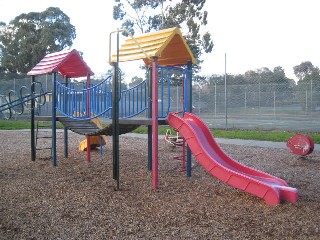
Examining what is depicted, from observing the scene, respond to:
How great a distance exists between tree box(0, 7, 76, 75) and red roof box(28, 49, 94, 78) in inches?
1303

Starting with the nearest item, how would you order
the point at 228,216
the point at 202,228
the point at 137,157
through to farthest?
1. the point at 202,228
2. the point at 228,216
3. the point at 137,157

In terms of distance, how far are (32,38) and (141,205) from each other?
4057 centimetres

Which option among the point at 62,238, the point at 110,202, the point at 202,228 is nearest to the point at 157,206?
the point at 110,202

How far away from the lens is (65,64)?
904 centimetres

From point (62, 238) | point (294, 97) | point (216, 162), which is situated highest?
point (294, 97)

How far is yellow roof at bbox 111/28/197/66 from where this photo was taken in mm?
5926

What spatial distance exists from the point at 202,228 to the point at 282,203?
55.4 inches

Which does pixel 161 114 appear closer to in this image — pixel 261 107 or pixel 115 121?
pixel 115 121

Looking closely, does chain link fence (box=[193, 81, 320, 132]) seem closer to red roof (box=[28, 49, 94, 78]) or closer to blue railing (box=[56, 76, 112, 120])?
red roof (box=[28, 49, 94, 78])

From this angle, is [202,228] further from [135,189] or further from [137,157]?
[137,157]

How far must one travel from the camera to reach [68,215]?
4.43 metres

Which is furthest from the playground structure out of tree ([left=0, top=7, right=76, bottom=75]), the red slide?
tree ([left=0, top=7, right=76, bottom=75])

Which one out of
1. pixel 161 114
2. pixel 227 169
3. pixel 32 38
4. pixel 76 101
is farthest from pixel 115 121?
pixel 32 38

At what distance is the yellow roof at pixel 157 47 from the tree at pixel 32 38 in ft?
119
